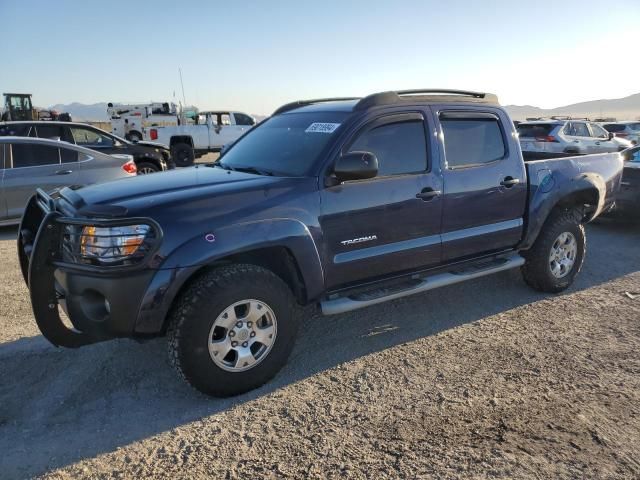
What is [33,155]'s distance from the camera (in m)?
7.93

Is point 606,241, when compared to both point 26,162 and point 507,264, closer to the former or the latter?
point 507,264

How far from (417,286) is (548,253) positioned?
70.1 inches

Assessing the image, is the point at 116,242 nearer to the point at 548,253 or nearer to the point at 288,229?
the point at 288,229

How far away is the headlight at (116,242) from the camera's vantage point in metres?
2.91

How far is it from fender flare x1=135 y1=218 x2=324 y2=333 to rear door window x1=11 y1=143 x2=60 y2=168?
20.5 feet

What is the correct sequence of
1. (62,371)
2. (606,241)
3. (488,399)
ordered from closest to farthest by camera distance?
(488,399) < (62,371) < (606,241)

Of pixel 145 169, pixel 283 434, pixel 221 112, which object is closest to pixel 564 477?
pixel 283 434

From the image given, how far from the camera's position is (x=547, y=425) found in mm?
2971

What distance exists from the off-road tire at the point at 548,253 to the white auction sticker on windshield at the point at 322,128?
8.35ft

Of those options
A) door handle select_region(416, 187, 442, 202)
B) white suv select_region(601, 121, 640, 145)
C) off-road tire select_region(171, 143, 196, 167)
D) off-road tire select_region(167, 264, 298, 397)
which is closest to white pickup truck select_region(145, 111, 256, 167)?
off-road tire select_region(171, 143, 196, 167)

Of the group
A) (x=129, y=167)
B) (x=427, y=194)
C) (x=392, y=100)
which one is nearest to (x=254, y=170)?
(x=392, y=100)

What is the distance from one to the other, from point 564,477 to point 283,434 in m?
1.50

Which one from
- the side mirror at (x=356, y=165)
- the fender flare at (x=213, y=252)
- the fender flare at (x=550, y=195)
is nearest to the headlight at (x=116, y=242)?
the fender flare at (x=213, y=252)

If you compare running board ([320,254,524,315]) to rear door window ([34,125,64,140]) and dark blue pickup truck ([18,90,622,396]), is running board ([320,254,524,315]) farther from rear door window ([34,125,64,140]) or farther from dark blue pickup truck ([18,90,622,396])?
rear door window ([34,125,64,140])
